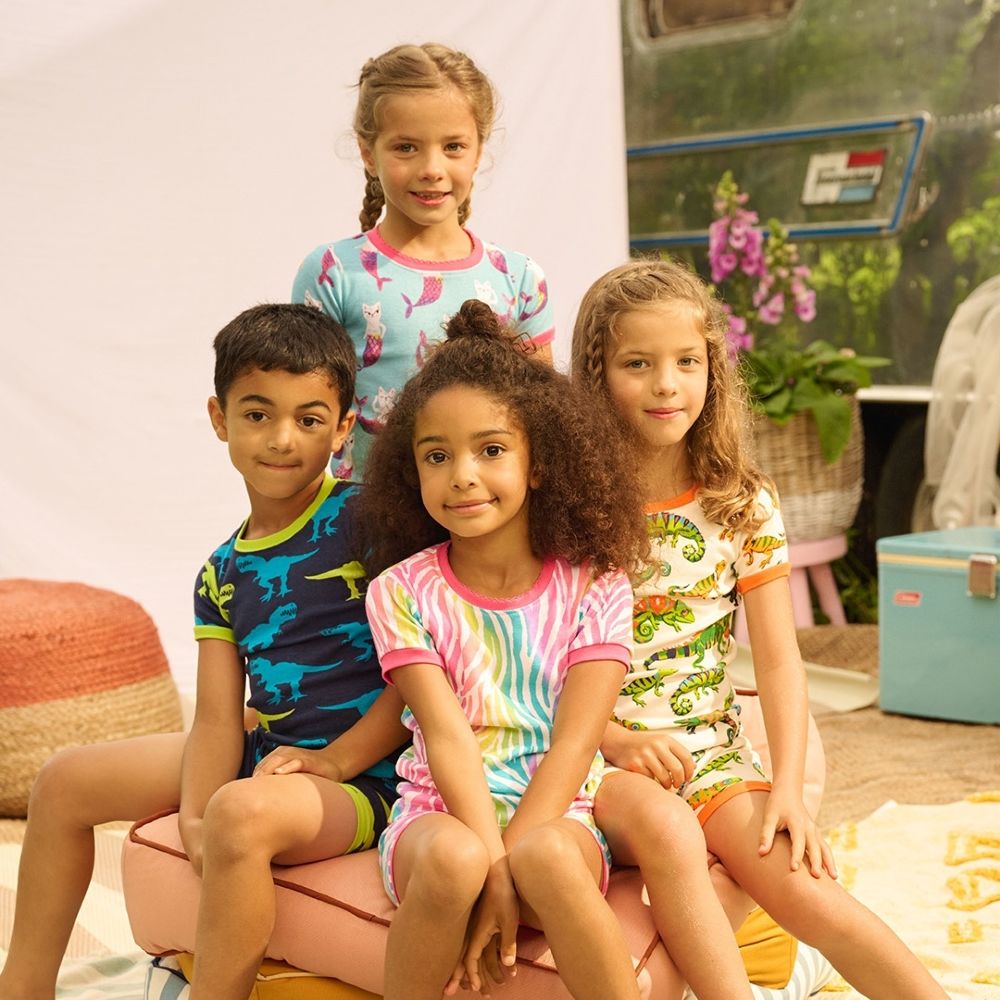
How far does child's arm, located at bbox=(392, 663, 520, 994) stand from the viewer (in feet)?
5.41

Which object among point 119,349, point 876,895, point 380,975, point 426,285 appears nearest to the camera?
point 380,975

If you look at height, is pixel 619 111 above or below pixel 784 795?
above

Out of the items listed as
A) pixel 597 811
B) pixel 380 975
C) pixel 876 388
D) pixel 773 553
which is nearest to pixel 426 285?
pixel 773 553

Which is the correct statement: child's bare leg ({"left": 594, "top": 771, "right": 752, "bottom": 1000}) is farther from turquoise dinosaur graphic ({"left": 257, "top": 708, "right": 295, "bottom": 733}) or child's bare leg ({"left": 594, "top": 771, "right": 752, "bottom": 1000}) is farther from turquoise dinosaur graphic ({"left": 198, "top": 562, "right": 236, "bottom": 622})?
turquoise dinosaur graphic ({"left": 198, "top": 562, "right": 236, "bottom": 622})

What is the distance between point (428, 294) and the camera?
2.33m

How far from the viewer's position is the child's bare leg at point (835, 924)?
1.79m

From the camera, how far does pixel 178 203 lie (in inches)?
154

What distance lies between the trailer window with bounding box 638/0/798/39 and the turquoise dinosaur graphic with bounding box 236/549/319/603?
3445 millimetres

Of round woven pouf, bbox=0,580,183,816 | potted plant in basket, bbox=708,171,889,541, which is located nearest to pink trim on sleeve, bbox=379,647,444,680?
round woven pouf, bbox=0,580,183,816

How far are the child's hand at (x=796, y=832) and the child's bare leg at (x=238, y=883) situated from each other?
570 millimetres

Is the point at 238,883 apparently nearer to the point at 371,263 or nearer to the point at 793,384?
the point at 371,263

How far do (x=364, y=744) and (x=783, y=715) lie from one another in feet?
1.78

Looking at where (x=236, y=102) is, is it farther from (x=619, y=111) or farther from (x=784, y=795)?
(x=784, y=795)

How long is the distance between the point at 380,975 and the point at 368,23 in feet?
9.46
